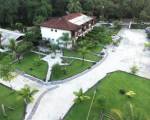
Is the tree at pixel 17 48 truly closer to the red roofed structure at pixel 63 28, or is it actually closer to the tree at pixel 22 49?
the tree at pixel 22 49

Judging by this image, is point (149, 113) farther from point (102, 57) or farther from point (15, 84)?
point (15, 84)

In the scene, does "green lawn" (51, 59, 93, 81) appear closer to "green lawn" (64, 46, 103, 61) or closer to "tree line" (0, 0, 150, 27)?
"green lawn" (64, 46, 103, 61)

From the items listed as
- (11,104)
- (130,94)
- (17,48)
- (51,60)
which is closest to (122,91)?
(130,94)

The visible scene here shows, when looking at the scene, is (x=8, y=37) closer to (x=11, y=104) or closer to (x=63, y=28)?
(x=63, y=28)

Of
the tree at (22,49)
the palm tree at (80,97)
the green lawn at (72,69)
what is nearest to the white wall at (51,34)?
the tree at (22,49)

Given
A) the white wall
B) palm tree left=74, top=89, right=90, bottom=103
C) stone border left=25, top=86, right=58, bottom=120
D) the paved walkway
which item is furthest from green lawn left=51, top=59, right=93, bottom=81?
the white wall
